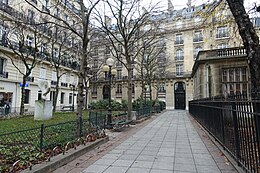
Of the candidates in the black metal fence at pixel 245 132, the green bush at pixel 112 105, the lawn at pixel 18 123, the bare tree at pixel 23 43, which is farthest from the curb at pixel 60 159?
the green bush at pixel 112 105

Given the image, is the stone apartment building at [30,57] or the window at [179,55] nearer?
the stone apartment building at [30,57]

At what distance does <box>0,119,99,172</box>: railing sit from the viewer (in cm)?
419

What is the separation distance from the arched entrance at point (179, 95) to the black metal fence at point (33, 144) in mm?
35914

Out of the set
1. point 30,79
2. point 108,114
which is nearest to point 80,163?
point 108,114

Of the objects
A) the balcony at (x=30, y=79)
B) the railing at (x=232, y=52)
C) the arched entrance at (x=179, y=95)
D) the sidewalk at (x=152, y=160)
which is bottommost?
the sidewalk at (x=152, y=160)

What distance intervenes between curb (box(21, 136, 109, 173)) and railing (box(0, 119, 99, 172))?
0.62ft

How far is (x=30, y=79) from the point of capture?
2666 cm

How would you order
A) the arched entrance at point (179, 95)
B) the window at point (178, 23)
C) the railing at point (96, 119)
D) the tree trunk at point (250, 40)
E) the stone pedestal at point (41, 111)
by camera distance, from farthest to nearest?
1. the window at point (178, 23)
2. the arched entrance at point (179, 95)
3. the stone pedestal at point (41, 111)
4. the railing at point (96, 119)
5. the tree trunk at point (250, 40)

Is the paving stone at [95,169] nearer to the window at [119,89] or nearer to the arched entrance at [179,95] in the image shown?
the arched entrance at [179,95]

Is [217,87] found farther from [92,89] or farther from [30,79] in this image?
[92,89]

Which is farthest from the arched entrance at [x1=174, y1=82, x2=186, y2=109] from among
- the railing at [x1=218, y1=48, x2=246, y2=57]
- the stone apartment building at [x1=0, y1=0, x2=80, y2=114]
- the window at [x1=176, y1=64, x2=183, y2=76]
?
the railing at [x1=218, y1=48, x2=246, y2=57]

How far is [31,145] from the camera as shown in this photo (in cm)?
509

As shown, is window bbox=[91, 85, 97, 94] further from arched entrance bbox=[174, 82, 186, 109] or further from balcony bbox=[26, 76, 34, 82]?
balcony bbox=[26, 76, 34, 82]

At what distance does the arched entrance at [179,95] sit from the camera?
1583 inches
